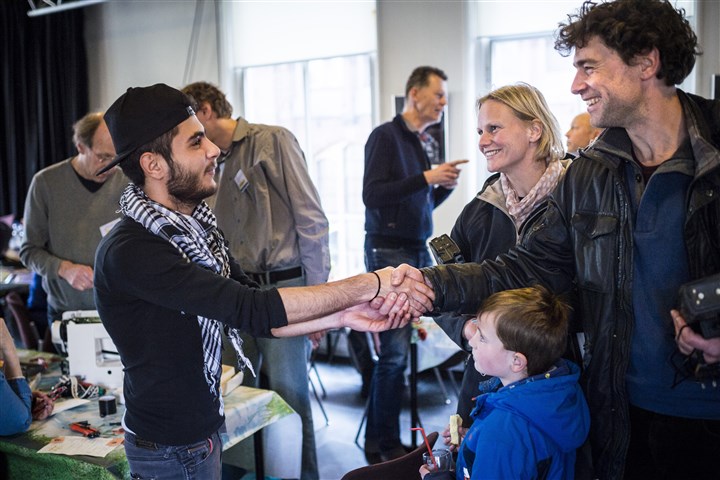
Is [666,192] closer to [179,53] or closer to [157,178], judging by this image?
[157,178]

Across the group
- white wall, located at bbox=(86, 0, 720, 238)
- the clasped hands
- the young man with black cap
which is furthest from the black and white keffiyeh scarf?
white wall, located at bbox=(86, 0, 720, 238)

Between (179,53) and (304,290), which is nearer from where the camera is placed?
(304,290)

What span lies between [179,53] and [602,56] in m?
5.80

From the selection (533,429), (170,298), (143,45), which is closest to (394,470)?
(533,429)

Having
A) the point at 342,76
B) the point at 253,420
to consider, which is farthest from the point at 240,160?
the point at 342,76

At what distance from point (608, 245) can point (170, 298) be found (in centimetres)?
105

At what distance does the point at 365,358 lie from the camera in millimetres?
4609

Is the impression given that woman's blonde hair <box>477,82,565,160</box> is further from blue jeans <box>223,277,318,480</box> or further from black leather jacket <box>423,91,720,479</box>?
blue jeans <box>223,277,318,480</box>

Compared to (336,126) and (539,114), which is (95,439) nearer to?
(539,114)

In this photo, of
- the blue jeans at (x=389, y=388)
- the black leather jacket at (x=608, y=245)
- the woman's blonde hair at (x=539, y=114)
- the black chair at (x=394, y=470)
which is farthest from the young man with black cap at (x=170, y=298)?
the blue jeans at (x=389, y=388)

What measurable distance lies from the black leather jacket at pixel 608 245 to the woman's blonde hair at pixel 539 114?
297 millimetres

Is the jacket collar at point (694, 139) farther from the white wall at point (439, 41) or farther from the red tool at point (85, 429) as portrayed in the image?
the white wall at point (439, 41)

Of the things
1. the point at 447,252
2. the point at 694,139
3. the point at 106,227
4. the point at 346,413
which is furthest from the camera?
the point at 346,413

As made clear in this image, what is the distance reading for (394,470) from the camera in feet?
6.21
